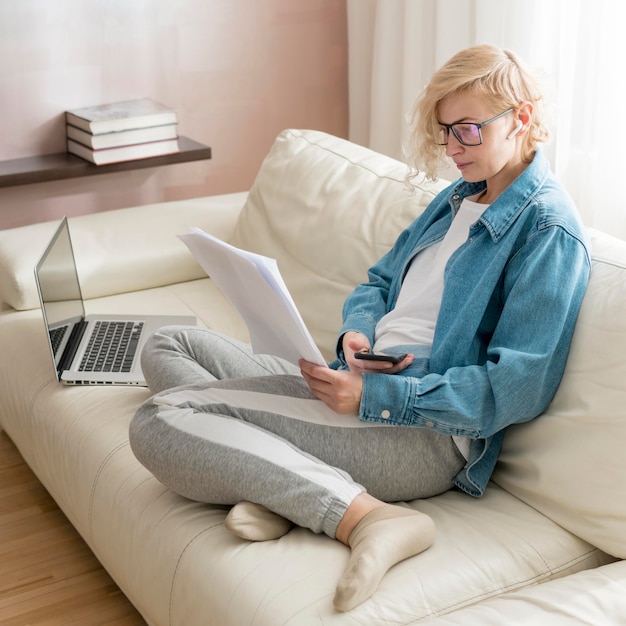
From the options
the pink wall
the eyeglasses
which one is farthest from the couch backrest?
the pink wall

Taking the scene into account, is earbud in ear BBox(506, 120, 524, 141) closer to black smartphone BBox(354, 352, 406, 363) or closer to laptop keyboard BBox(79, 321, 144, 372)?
black smartphone BBox(354, 352, 406, 363)

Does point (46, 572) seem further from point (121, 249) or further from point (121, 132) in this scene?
point (121, 132)

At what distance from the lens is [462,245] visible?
159 cm

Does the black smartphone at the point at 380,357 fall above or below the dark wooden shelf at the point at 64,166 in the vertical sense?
below

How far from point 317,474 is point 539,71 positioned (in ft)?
2.44

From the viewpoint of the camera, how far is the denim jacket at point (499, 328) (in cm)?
141

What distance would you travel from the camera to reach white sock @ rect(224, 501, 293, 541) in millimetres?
1413

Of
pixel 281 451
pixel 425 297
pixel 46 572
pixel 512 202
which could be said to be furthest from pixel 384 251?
pixel 46 572

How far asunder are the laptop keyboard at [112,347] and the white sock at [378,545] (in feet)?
2.76

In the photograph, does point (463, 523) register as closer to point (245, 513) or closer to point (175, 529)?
point (245, 513)

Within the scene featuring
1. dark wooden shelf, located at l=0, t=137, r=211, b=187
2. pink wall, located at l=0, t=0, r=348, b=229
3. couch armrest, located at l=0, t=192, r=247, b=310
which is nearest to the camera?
couch armrest, located at l=0, t=192, r=247, b=310

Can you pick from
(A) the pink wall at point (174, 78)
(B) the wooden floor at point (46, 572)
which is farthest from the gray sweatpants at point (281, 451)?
(A) the pink wall at point (174, 78)

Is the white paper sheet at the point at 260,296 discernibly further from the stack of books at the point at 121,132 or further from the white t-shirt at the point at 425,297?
the stack of books at the point at 121,132

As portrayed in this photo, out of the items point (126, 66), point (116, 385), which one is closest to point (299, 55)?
point (126, 66)
